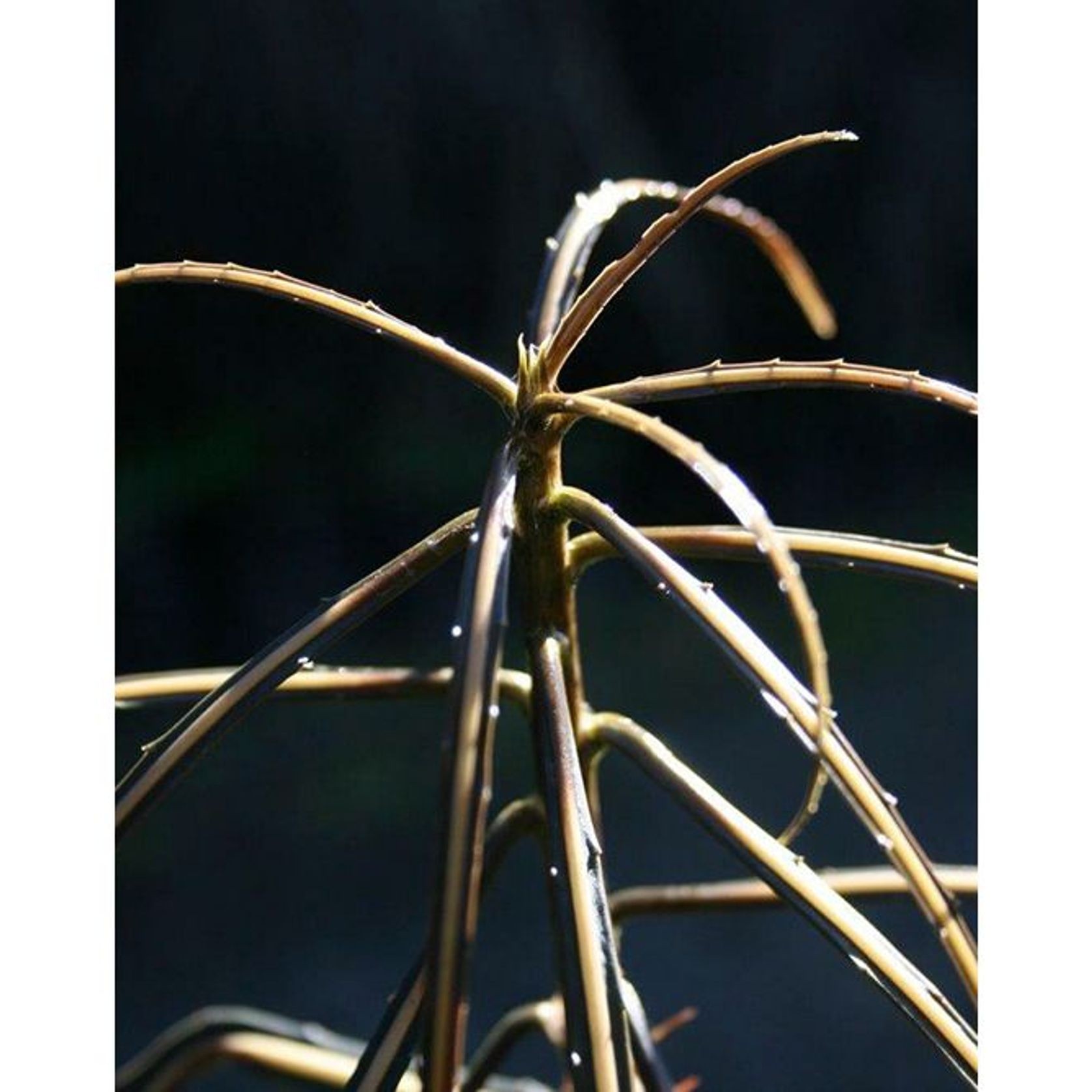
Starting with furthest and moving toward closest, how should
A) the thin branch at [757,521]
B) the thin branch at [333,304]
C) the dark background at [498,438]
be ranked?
the dark background at [498,438] → the thin branch at [333,304] → the thin branch at [757,521]

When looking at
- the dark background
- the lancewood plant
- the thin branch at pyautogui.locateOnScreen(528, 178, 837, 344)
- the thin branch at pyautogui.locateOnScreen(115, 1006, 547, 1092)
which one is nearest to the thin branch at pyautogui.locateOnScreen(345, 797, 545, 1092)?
the lancewood plant

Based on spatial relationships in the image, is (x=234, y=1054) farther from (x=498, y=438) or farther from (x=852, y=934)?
(x=498, y=438)

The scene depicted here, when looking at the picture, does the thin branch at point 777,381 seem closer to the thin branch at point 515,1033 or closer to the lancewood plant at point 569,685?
the lancewood plant at point 569,685

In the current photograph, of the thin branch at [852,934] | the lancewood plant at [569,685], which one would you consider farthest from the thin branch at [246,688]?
the thin branch at [852,934]

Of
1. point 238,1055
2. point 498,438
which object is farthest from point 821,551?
point 498,438

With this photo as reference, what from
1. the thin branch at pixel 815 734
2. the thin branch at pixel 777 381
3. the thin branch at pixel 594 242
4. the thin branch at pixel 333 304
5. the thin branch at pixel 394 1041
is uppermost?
the thin branch at pixel 594 242
